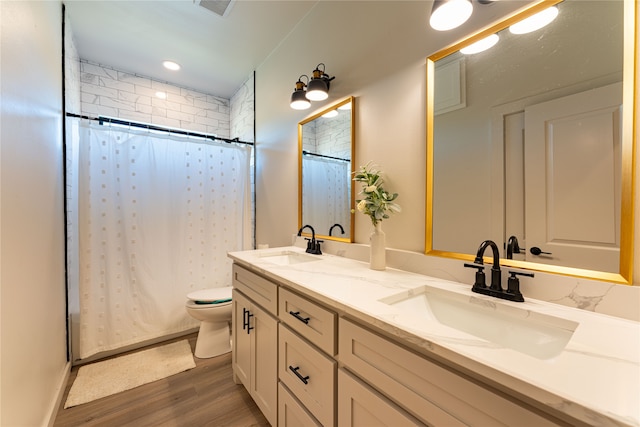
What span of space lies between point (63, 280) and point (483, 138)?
276cm

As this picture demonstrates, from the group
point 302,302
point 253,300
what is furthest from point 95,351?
point 302,302

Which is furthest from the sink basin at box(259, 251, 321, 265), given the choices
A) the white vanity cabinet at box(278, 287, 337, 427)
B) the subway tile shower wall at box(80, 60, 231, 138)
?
the subway tile shower wall at box(80, 60, 231, 138)

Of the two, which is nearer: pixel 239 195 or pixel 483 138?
pixel 483 138

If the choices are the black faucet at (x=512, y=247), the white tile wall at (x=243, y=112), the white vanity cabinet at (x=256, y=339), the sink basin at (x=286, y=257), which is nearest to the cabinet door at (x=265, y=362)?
the white vanity cabinet at (x=256, y=339)

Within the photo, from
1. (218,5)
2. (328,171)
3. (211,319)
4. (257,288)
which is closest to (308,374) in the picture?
(257,288)

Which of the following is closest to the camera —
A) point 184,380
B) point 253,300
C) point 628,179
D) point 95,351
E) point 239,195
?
point 628,179

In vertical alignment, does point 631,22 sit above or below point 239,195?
above

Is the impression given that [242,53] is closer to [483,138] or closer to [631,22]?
[483,138]

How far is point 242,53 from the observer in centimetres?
231

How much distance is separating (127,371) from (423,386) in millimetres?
2251

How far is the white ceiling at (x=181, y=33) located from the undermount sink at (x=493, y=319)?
2.04 metres

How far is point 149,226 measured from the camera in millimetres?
2199

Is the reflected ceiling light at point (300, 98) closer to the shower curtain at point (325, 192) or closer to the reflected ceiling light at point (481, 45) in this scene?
the shower curtain at point (325, 192)

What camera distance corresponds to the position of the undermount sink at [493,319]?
2.25 ft
